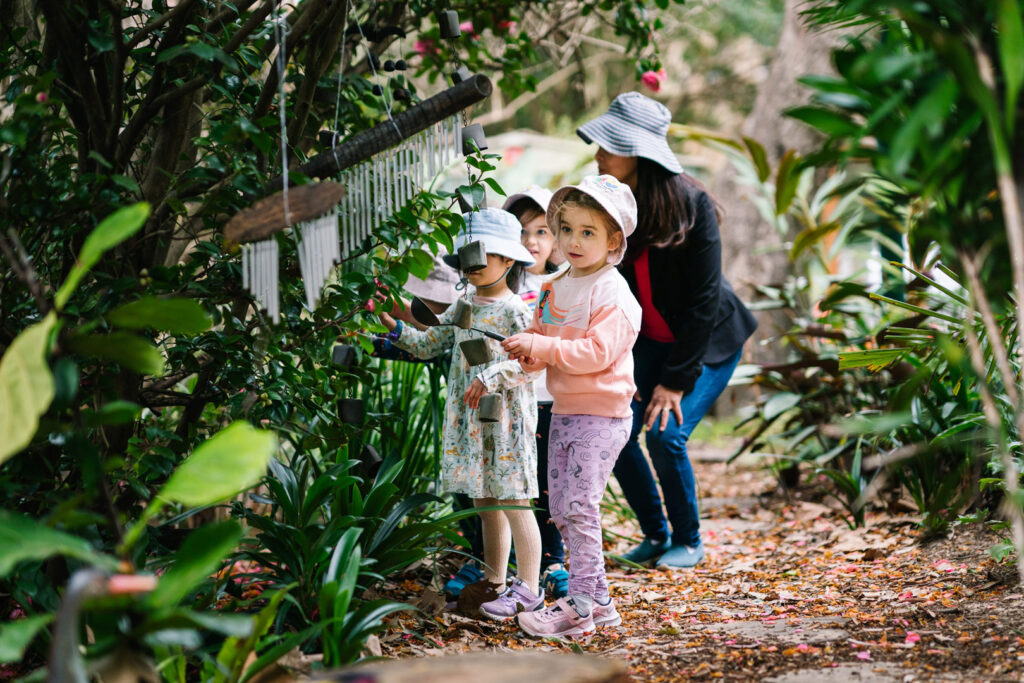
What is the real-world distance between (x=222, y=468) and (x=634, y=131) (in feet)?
7.07

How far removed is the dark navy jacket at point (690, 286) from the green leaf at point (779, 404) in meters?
1.18

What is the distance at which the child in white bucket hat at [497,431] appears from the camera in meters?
2.66

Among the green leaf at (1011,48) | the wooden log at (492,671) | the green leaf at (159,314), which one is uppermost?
the green leaf at (1011,48)

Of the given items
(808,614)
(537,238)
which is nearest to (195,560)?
(808,614)

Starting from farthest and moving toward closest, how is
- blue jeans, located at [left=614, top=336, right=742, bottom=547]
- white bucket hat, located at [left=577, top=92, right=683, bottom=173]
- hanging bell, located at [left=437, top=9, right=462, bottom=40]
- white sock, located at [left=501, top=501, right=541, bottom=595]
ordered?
blue jeans, located at [left=614, top=336, right=742, bottom=547]
white bucket hat, located at [left=577, top=92, right=683, bottom=173]
white sock, located at [left=501, top=501, right=541, bottom=595]
hanging bell, located at [left=437, top=9, right=462, bottom=40]

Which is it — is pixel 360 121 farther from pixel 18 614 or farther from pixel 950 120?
pixel 950 120

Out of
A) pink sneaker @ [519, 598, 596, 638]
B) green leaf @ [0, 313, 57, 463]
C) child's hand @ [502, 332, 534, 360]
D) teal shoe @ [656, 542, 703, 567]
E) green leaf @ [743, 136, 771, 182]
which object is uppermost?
green leaf @ [743, 136, 771, 182]

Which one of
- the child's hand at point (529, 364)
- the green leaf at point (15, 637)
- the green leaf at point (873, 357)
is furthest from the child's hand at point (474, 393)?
the green leaf at point (15, 637)

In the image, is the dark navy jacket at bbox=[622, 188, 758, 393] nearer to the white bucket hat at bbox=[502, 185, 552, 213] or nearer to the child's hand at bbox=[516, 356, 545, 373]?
the white bucket hat at bbox=[502, 185, 552, 213]

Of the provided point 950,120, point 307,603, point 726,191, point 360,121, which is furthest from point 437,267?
point 726,191

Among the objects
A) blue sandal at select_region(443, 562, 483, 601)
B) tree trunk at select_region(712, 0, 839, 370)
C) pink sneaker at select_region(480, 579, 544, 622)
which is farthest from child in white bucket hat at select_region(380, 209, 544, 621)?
tree trunk at select_region(712, 0, 839, 370)

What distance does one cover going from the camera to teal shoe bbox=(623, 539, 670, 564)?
11.5 feet

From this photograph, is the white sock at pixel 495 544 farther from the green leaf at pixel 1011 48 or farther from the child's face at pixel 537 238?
the green leaf at pixel 1011 48

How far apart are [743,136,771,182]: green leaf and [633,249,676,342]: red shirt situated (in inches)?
75.6
